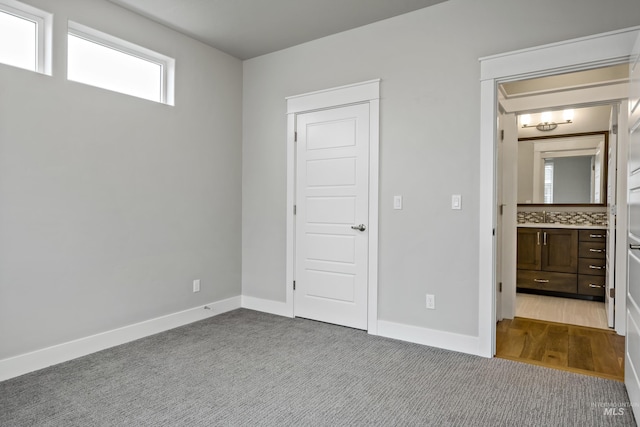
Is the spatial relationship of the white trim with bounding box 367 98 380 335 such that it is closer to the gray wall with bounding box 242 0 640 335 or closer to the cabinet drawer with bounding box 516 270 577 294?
the gray wall with bounding box 242 0 640 335

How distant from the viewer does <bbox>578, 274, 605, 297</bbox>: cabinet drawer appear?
471 centimetres

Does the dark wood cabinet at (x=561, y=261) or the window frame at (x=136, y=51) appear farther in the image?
the dark wood cabinet at (x=561, y=261)

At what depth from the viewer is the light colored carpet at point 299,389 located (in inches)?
81.3

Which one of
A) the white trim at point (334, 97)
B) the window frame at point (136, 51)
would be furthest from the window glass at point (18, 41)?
the white trim at point (334, 97)

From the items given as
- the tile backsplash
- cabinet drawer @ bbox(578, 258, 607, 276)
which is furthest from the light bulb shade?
cabinet drawer @ bbox(578, 258, 607, 276)

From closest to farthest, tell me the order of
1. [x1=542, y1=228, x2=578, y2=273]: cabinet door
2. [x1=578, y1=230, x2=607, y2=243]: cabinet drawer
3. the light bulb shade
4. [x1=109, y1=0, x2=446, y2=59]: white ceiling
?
[x1=109, y1=0, x2=446, y2=59]: white ceiling, [x1=578, y1=230, x2=607, y2=243]: cabinet drawer, [x1=542, y1=228, x2=578, y2=273]: cabinet door, the light bulb shade

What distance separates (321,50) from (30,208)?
2705 mm

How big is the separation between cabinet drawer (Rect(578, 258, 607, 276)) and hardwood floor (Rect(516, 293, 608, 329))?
1.16ft

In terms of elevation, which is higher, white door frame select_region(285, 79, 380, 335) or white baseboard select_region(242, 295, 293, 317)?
white door frame select_region(285, 79, 380, 335)

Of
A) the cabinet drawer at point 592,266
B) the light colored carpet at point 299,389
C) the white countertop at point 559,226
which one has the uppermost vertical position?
the white countertop at point 559,226

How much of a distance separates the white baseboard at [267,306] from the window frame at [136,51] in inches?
84.0

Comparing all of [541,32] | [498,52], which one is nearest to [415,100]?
[498,52]

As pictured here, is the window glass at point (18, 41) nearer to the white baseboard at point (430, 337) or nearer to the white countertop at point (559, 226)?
the white baseboard at point (430, 337)

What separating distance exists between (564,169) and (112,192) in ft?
17.6
